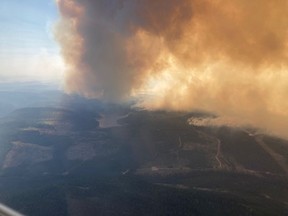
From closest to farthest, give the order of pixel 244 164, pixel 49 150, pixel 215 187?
1. pixel 215 187
2. pixel 244 164
3. pixel 49 150

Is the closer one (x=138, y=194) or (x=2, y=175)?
(x=138, y=194)

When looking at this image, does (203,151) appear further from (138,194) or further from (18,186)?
(18,186)

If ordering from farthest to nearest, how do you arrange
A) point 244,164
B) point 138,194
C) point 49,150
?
point 49,150 → point 244,164 → point 138,194

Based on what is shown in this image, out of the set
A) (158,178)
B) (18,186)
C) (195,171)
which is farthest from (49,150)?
(195,171)

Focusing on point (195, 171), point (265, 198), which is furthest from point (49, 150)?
point (265, 198)

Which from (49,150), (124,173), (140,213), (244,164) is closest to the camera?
(140,213)

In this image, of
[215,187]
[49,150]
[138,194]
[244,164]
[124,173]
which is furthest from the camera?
[49,150]

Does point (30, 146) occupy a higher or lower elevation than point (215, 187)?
higher

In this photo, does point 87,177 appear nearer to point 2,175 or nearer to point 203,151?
point 2,175

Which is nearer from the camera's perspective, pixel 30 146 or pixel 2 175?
pixel 2 175
